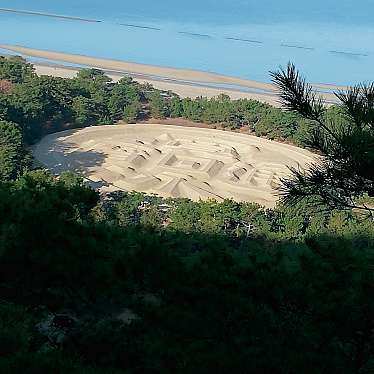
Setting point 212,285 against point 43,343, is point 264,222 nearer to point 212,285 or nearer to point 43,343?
point 212,285

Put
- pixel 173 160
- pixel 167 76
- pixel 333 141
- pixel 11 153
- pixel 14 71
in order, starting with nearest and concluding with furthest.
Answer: pixel 333 141, pixel 11 153, pixel 173 160, pixel 14 71, pixel 167 76

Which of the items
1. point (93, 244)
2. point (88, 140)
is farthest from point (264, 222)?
point (88, 140)

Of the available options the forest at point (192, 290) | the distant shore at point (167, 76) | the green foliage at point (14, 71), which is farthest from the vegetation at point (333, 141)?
the distant shore at point (167, 76)

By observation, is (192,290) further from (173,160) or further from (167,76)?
(167,76)

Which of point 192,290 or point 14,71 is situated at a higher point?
point 14,71

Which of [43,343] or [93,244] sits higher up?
[93,244]

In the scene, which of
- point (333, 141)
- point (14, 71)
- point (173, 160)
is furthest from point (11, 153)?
point (14, 71)

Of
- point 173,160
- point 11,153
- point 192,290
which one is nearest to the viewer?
point 192,290
